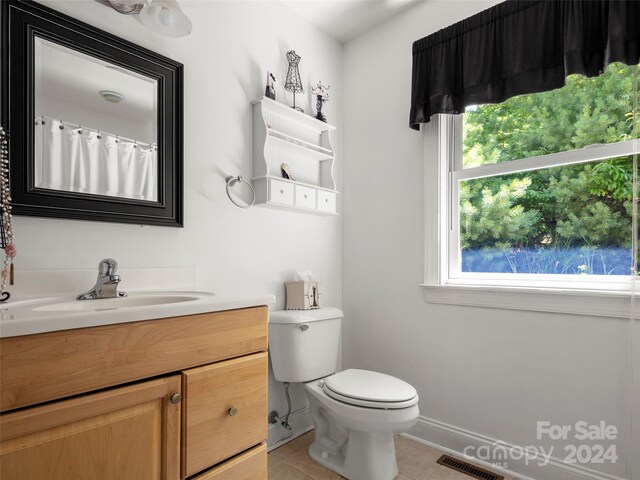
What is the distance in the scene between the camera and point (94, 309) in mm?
1061

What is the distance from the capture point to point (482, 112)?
193cm

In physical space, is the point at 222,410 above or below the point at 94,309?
below

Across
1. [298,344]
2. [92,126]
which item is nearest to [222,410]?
[298,344]

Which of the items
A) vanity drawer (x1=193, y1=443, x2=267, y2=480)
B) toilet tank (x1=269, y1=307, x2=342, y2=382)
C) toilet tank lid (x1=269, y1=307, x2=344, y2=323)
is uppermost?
toilet tank lid (x1=269, y1=307, x2=344, y2=323)

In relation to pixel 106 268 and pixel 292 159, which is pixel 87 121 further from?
pixel 292 159

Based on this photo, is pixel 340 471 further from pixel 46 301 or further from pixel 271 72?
pixel 271 72

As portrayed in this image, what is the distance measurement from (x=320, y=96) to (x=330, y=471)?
2036 millimetres

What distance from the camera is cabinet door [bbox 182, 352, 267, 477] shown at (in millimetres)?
1013

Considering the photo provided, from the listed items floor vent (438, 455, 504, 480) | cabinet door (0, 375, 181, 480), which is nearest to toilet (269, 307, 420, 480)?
floor vent (438, 455, 504, 480)

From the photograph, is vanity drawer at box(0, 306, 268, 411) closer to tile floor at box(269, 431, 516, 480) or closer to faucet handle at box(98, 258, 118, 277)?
faucet handle at box(98, 258, 118, 277)

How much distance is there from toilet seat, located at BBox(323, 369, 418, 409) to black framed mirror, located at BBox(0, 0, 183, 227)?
1016 mm

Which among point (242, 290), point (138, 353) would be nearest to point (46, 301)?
point (138, 353)

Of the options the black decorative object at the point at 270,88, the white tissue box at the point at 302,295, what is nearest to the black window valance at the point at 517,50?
the black decorative object at the point at 270,88

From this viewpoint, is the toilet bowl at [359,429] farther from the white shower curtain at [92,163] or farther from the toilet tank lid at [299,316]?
the white shower curtain at [92,163]
